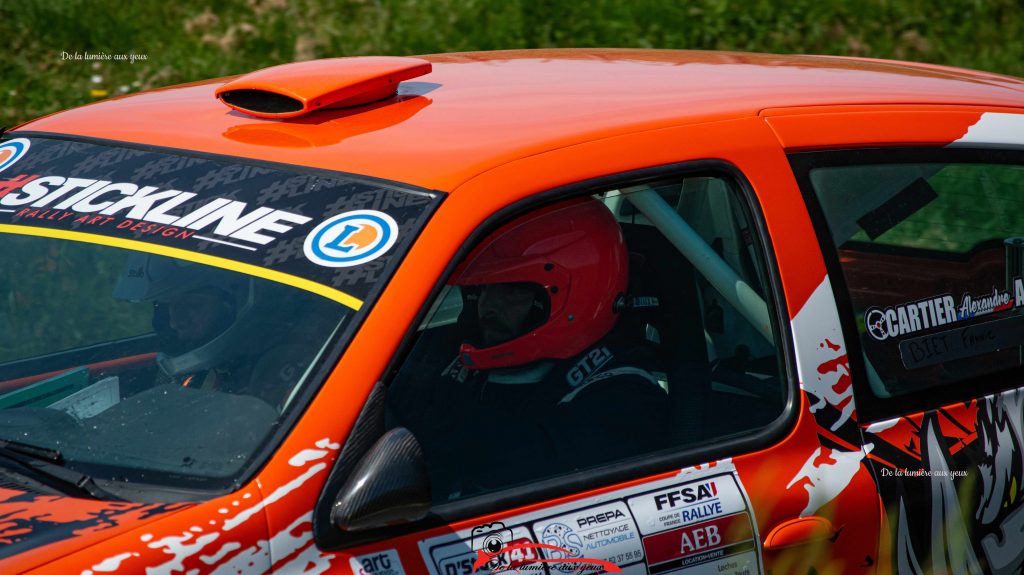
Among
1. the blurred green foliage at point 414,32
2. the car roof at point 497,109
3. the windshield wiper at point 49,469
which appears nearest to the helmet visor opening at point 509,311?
the car roof at point 497,109

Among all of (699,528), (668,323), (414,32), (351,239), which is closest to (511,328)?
(668,323)

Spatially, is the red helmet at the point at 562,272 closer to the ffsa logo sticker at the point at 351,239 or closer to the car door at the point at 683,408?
the car door at the point at 683,408

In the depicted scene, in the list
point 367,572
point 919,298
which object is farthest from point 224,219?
point 919,298

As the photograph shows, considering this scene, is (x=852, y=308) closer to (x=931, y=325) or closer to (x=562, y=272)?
(x=931, y=325)

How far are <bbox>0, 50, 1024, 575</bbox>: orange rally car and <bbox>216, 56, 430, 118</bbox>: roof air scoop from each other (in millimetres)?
12

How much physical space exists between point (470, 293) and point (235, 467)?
0.62m

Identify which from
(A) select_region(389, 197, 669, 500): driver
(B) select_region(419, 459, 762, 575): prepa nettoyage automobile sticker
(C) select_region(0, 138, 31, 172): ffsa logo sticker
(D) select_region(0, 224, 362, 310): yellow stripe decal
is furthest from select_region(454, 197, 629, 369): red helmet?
(C) select_region(0, 138, 31, 172): ffsa logo sticker

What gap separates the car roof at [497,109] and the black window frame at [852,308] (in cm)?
14

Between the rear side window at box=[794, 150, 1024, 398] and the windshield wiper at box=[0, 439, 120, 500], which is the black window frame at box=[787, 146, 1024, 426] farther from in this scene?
the windshield wiper at box=[0, 439, 120, 500]

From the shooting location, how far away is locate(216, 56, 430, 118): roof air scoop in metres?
2.62

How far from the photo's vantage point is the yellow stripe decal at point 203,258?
2195mm

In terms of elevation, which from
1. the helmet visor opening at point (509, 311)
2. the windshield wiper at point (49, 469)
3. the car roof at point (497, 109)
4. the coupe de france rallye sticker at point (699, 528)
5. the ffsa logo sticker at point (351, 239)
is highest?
the car roof at point (497, 109)

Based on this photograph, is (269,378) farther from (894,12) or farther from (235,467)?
(894,12)

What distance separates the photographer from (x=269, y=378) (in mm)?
2182
